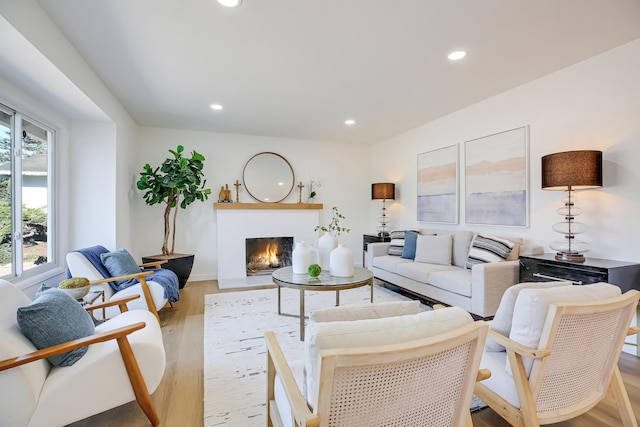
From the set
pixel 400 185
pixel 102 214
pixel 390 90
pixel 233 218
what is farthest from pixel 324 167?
pixel 102 214

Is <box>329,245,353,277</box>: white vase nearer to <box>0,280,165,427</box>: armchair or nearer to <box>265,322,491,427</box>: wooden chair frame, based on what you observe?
<box>0,280,165,427</box>: armchair

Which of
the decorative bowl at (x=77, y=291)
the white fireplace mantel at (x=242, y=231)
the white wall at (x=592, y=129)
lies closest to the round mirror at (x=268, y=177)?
the white fireplace mantel at (x=242, y=231)

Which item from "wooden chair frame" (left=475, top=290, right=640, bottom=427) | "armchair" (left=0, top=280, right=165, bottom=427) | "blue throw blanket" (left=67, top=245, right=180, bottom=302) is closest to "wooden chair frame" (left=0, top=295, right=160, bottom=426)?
"armchair" (left=0, top=280, right=165, bottom=427)

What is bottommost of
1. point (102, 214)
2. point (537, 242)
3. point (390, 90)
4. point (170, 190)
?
point (537, 242)

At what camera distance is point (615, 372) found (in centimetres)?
153

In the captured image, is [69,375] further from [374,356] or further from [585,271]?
[585,271]

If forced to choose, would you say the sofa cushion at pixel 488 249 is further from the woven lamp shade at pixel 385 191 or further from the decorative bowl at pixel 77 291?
the decorative bowl at pixel 77 291

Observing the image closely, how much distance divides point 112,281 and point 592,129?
458 cm

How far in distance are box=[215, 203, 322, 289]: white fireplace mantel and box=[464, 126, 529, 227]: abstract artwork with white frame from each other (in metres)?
2.82

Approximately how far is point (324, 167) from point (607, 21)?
4.25 metres

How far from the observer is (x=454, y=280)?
3.18m

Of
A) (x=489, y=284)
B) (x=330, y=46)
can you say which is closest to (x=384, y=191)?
(x=489, y=284)

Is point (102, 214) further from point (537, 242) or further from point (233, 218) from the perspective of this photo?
point (537, 242)

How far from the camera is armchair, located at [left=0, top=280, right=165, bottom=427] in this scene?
133 cm
